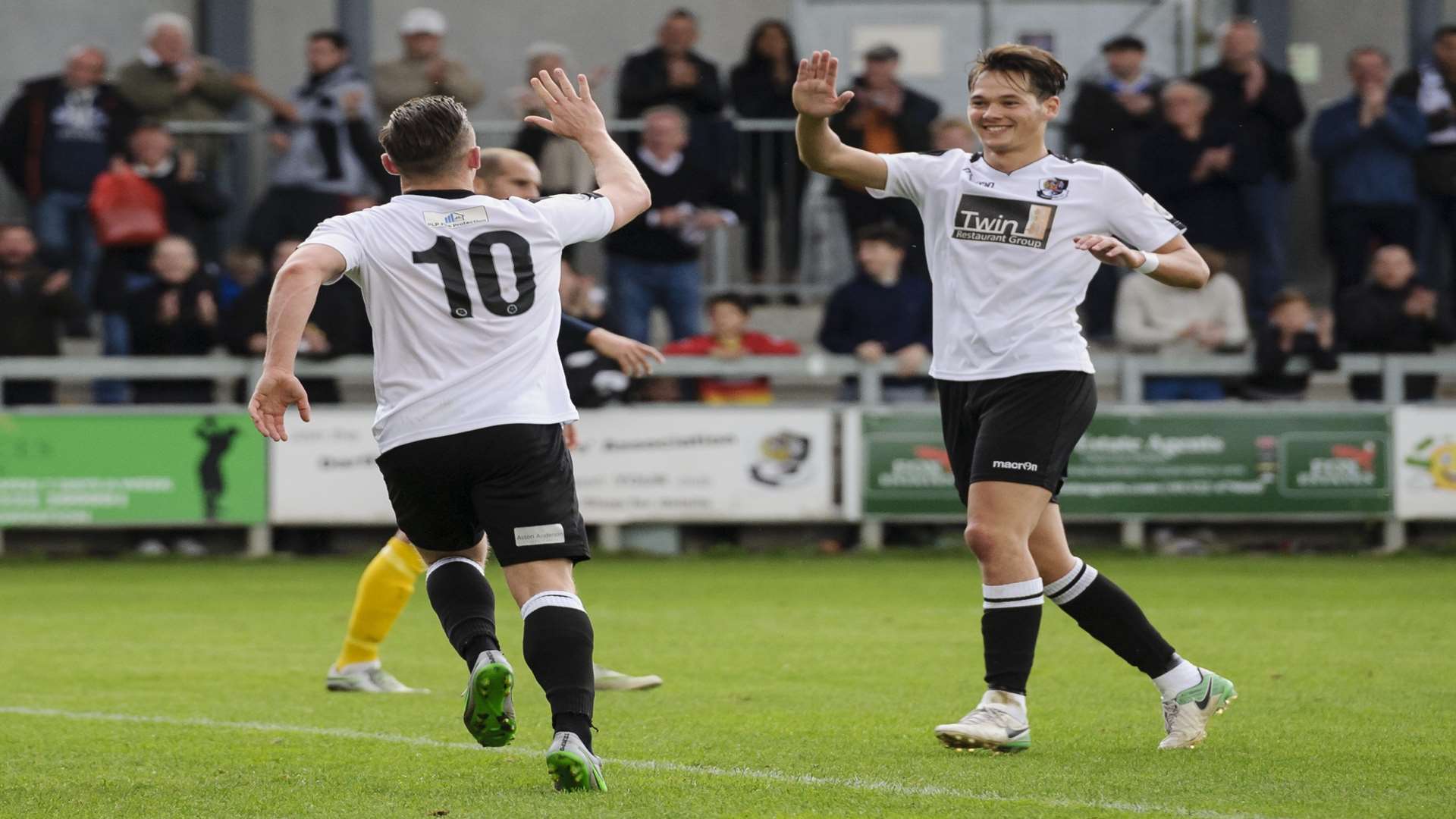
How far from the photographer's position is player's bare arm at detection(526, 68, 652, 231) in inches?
218

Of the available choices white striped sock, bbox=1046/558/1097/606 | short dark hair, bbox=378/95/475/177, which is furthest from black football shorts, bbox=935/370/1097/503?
short dark hair, bbox=378/95/475/177

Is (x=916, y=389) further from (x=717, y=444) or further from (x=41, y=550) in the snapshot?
(x=41, y=550)

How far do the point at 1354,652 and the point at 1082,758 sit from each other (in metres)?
3.46

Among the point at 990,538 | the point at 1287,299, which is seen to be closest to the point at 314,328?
the point at 1287,299

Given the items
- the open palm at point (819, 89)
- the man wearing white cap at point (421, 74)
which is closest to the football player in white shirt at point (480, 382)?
the open palm at point (819, 89)

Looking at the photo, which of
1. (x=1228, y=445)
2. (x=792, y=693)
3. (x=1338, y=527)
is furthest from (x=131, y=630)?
(x=1338, y=527)

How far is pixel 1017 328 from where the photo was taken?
6020 millimetres

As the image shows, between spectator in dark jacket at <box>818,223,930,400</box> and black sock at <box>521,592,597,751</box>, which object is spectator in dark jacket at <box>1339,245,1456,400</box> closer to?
spectator in dark jacket at <box>818,223,930,400</box>

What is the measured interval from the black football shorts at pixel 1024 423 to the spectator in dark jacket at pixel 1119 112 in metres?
9.59

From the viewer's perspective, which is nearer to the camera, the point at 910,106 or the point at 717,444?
the point at 717,444

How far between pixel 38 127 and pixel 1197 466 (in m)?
9.31

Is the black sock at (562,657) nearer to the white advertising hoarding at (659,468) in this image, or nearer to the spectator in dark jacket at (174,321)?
the white advertising hoarding at (659,468)

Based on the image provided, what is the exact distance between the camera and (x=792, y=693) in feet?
25.2

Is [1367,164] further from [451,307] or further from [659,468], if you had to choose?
[451,307]
